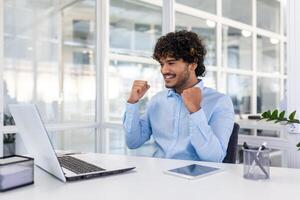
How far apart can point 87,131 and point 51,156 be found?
8.21ft

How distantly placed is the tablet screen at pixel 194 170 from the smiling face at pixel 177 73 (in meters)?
0.59

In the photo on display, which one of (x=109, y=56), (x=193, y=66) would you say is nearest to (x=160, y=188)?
(x=193, y=66)

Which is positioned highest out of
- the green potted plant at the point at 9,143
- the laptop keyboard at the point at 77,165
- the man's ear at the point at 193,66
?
the man's ear at the point at 193,66

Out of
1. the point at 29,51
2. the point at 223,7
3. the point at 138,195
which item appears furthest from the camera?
the point at 223,7

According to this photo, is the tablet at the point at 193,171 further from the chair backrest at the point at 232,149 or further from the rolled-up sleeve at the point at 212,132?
the chair backrest at the point at 232,149

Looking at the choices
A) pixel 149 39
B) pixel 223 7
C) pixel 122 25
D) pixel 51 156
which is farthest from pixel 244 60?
pixel 51 156

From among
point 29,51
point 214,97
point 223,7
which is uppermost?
point 223,7

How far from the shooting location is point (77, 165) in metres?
1.29

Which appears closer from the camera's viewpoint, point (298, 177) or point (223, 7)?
point (298, 177)

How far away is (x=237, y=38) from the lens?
3938mm

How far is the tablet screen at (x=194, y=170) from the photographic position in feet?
3.88

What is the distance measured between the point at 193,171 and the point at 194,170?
2 cm

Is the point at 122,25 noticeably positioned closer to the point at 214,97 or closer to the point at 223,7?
the point at 223,7

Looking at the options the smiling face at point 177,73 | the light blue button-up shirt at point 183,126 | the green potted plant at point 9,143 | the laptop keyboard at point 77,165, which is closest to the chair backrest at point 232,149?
the light blue button-up shirt at point 183,126
